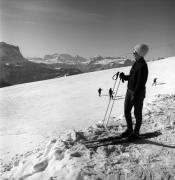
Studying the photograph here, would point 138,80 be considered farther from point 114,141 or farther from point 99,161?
point 99,161

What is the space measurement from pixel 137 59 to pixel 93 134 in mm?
2801

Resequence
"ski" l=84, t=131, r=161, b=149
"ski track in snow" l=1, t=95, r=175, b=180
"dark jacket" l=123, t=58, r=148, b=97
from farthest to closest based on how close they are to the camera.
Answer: "ski" l=84, t=131, r=161, b=149, "dark jacket" l=123, t=58, r=148, b=97, "ski track in snow" l=1, t=95, r=175, b=180

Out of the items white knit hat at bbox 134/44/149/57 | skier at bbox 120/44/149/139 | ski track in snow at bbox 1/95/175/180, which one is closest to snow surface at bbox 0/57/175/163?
ski track in snow at bbox 1/95/175/180

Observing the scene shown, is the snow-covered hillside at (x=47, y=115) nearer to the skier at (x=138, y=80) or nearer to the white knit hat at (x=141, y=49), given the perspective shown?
the skier at (x=138, y=80)

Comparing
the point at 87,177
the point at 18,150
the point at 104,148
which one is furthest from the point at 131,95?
the point at 18,150

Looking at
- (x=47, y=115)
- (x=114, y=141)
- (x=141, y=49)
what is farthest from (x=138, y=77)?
(x=47, y=115)

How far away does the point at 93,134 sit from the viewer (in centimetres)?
864

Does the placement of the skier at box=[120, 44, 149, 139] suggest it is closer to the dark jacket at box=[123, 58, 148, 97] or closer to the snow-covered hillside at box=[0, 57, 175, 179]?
the dark jacket at box=[123, 58, 148, 97]

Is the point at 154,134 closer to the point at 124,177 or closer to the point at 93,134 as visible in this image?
the point at 93,134

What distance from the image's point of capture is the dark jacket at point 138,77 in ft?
23.1

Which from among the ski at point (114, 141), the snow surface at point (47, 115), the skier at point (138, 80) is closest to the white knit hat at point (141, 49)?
the skier at point (138, 80)

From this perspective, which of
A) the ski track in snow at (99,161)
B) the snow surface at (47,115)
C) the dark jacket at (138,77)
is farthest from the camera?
the snow surface at (47,115)

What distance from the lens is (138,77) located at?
7.05m

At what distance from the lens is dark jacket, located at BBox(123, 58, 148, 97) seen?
704 cm
